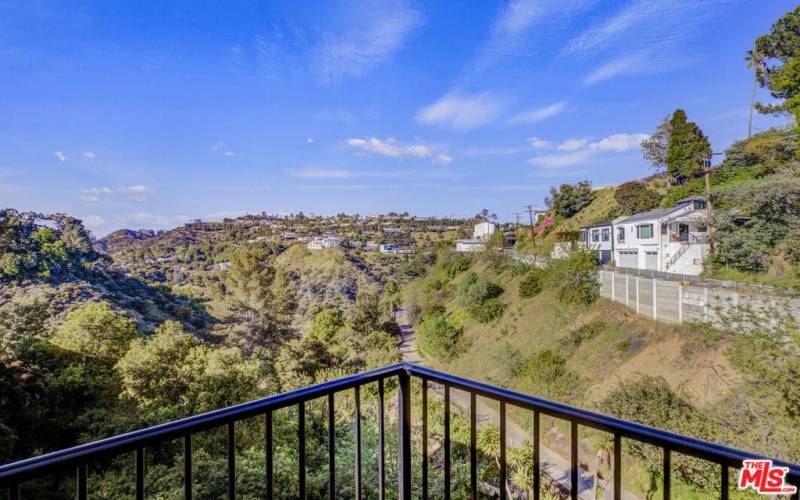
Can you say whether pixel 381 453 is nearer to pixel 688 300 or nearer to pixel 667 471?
pixel 667 471

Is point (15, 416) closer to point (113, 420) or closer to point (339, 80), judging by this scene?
point (113, 420)

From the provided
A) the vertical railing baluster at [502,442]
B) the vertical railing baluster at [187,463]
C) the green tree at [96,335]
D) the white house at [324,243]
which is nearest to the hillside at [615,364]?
the vertical railing baluster at [502,442]

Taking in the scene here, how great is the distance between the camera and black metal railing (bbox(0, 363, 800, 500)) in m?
0.82

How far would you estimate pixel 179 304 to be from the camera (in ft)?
61.3

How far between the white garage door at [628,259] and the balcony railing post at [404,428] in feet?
64.0

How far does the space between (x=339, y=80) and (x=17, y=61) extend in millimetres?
10587

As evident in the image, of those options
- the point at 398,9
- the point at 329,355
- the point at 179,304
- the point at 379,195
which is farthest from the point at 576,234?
the point at 179,304

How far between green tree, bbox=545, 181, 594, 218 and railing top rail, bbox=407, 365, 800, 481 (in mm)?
32689

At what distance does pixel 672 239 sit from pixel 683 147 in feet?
38.4

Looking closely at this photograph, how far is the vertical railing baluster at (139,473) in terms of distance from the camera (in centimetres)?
91

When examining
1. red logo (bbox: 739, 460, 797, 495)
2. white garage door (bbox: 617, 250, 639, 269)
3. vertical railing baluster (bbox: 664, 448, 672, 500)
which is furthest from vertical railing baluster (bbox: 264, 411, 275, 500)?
white garage door (bbox: 617, 250, 639, 269)

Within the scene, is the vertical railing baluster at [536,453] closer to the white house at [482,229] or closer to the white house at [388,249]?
the white house at [388,249]

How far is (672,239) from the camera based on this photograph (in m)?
15.4

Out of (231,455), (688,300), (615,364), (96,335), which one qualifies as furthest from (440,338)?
(231,455)
